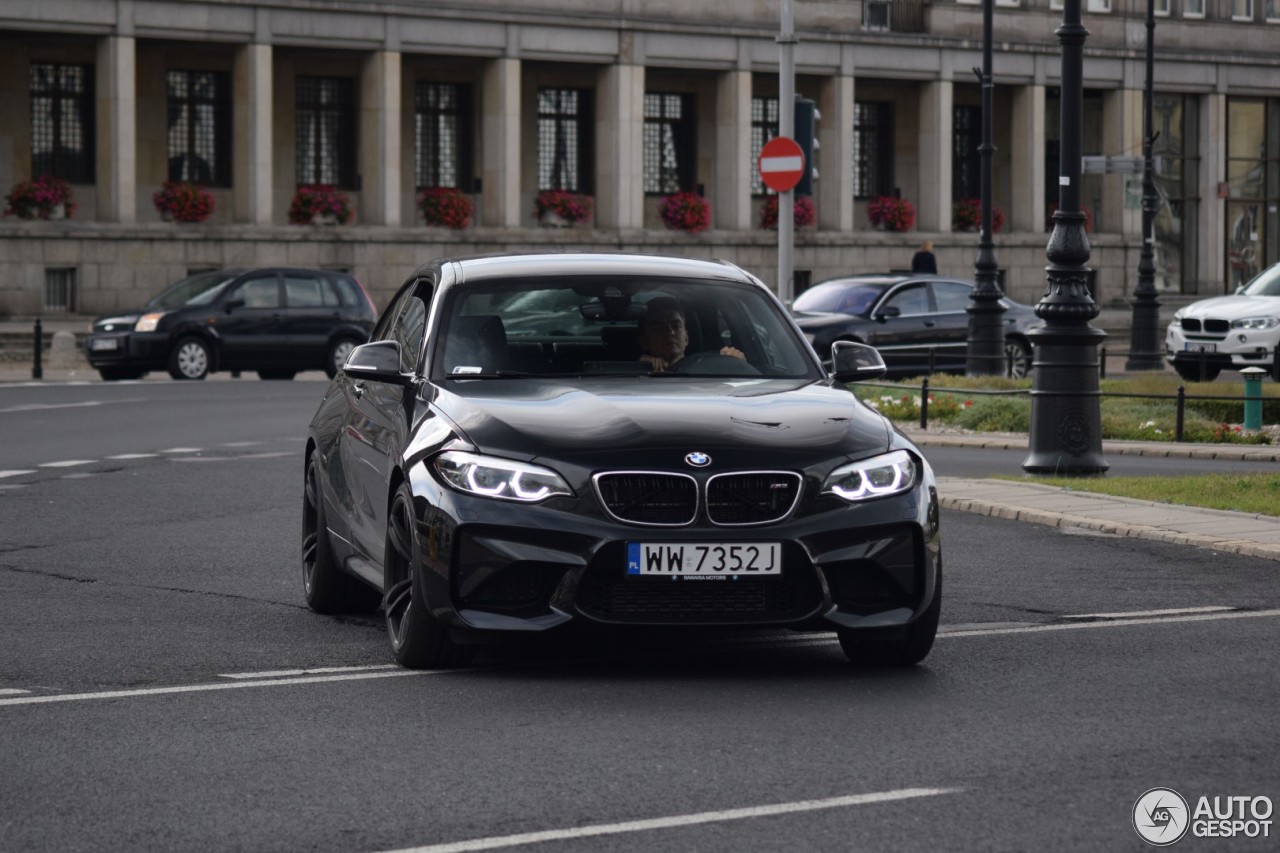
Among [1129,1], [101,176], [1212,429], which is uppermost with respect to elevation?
[1129,1]

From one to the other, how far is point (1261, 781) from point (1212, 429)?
16824 mm

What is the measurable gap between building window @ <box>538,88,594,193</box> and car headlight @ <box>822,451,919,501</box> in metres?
48.5

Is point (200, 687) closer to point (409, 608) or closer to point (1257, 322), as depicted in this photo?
point (409, 608)

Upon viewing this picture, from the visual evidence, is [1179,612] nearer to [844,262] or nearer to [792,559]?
[792,559]

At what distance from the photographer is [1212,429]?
74.5 feet

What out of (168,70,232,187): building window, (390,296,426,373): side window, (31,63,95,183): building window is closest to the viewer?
(390,296,426,373): side window

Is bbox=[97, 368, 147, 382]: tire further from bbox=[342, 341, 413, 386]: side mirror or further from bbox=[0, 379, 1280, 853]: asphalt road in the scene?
bbox=[342, 341, 413, 386]: side mirror

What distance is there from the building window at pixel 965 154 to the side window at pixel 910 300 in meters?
28.6

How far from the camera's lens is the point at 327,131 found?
53.7m

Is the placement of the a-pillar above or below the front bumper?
above

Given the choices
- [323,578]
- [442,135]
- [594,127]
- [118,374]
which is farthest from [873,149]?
[323,578]

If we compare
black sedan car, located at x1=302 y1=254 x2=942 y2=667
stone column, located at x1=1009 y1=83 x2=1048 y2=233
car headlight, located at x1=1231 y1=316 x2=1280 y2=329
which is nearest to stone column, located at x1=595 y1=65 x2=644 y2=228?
stone column, located at x1=1009 y1=83 x2=1048 y2=233

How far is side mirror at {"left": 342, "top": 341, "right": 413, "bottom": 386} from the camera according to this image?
9.05m

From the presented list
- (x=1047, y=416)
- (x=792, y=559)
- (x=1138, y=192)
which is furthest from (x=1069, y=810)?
(x=1138, y=192)
